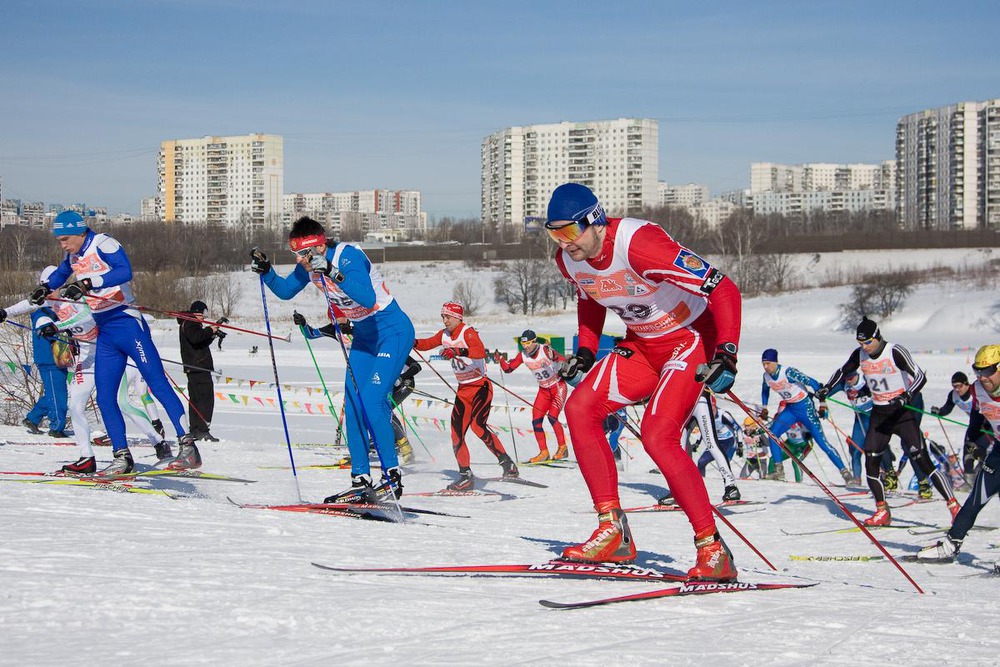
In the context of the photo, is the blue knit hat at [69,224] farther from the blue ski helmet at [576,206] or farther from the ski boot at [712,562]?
the ski boot at [712,562]

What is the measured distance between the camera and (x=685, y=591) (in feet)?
14.1

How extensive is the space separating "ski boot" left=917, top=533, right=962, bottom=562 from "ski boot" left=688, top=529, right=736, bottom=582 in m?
3.51

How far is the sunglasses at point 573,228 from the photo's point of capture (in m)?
4.74

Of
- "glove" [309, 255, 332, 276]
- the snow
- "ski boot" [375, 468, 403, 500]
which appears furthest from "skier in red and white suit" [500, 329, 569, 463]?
"glove" [309, 255, 332, 276]

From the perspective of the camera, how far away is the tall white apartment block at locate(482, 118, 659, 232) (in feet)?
377

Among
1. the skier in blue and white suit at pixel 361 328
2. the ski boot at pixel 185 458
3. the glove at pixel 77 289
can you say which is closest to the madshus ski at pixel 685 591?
the skier in blue and white suit at pixel 361 328

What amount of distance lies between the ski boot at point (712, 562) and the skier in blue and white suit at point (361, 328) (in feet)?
8.42

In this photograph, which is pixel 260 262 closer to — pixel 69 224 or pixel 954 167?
pixel 69 224

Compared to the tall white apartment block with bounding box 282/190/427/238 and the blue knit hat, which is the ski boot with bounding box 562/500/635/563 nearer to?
the blue knit hat

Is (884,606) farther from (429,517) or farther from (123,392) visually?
(123,392)

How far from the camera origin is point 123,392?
1070cm

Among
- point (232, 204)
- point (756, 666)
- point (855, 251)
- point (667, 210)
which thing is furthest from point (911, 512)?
point (232, 204)

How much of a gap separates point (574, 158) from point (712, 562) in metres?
113

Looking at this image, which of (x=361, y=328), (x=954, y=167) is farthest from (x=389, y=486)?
(x=954, y=167)
